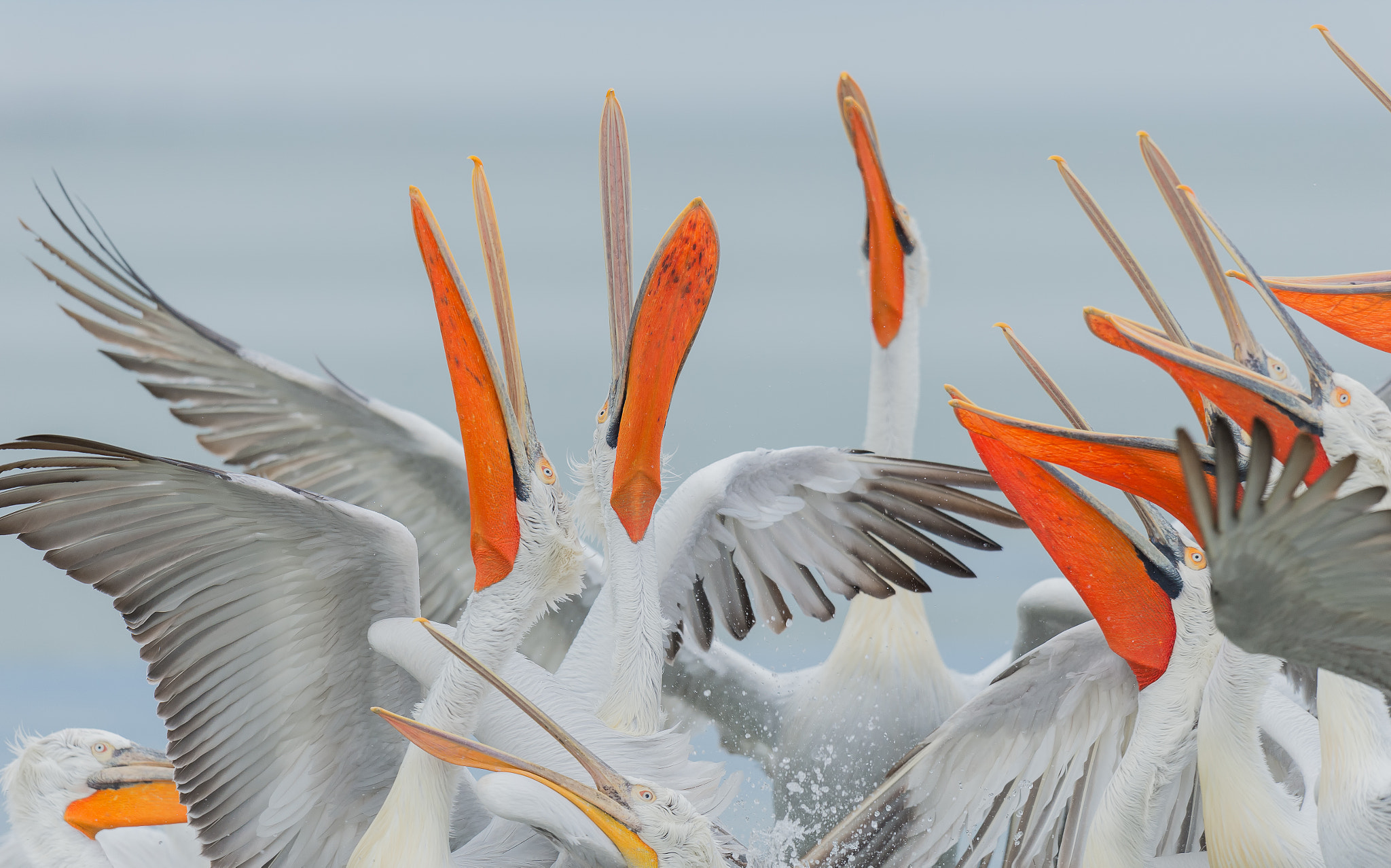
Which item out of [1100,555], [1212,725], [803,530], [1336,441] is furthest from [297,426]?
[1336,441]

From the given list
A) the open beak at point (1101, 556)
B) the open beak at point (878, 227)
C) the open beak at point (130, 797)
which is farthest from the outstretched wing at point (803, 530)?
the open beak at point (130, 797)

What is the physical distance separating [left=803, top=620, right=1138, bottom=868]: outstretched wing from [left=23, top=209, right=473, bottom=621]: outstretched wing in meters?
1.35

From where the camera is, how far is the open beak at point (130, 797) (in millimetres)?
2852

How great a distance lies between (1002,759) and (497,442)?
1.25 m

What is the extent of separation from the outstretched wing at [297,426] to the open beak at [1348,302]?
198 centimetres

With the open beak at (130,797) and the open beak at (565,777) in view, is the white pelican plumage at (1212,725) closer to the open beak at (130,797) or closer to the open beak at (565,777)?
the open beak at (565,777)

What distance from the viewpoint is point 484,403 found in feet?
7.38

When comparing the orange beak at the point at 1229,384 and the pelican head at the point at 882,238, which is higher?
the pelican head at the point at 882,238

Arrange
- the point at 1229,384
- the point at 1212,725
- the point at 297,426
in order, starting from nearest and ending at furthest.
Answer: the point at 1229,384 → the point at 1212,725 → the point at 297,426

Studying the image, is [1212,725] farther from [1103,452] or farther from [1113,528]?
[1103,452]

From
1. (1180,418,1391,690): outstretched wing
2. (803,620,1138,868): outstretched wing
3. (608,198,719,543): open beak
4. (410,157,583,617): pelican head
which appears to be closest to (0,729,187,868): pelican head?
(410,157,583,617): pelican head

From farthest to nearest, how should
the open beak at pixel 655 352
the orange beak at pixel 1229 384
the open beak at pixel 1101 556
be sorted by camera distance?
the open beak at pixel 655 352 < the open beak at pixel 1101 556 < the orange beak at pixel 1229 384

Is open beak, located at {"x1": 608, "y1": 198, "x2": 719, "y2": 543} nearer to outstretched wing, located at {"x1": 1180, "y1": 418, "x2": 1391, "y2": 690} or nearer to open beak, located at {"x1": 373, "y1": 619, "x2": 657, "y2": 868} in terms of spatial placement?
open beak, located at {"x1": 373, "y1": 619, "x2": 657, "y2": 868}

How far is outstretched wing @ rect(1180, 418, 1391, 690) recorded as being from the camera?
61.2 inches
